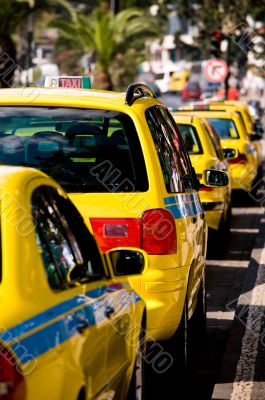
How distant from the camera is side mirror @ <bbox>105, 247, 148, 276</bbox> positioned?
5.82 m

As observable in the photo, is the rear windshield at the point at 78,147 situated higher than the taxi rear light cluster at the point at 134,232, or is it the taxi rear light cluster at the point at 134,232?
the rear windshield at the point at 78,147

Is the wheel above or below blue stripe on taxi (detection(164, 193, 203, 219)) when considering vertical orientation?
below

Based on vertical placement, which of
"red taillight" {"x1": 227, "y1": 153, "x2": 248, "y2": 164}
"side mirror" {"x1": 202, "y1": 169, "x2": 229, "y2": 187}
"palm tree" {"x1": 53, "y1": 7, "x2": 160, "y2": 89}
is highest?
"side mirror" {"x1": 202, "y1": 169, "x2": 229, "y2": 187}

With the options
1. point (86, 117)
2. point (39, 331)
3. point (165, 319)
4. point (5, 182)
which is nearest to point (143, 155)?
point (86, 117)

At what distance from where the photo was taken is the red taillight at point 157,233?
756 centimetres

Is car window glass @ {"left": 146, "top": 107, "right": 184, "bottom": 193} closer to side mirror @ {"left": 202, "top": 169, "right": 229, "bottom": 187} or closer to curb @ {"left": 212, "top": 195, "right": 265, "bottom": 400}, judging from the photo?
curb @ {"left": 212, "top": 195, "right": 265, "bottom": 400}

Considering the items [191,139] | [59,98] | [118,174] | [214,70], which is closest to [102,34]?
[214,70]

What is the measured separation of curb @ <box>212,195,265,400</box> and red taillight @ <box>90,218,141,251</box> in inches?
41.2

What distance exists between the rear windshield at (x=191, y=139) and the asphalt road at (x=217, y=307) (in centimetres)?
129

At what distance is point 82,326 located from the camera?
4.76 m

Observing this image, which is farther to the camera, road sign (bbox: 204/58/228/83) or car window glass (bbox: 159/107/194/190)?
road sign (bbox: 204/58/228/83)

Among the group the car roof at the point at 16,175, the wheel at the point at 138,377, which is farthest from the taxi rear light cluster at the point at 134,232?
the car roof at the point at 16,175

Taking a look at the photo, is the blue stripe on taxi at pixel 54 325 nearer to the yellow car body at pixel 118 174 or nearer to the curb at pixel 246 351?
the yellow car body at pixel 118 174

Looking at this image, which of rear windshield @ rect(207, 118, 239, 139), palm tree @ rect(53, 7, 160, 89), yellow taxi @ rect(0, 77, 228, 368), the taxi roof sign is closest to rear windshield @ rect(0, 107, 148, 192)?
A: yellow taxi @ rect(0, 77, 228, 368)
